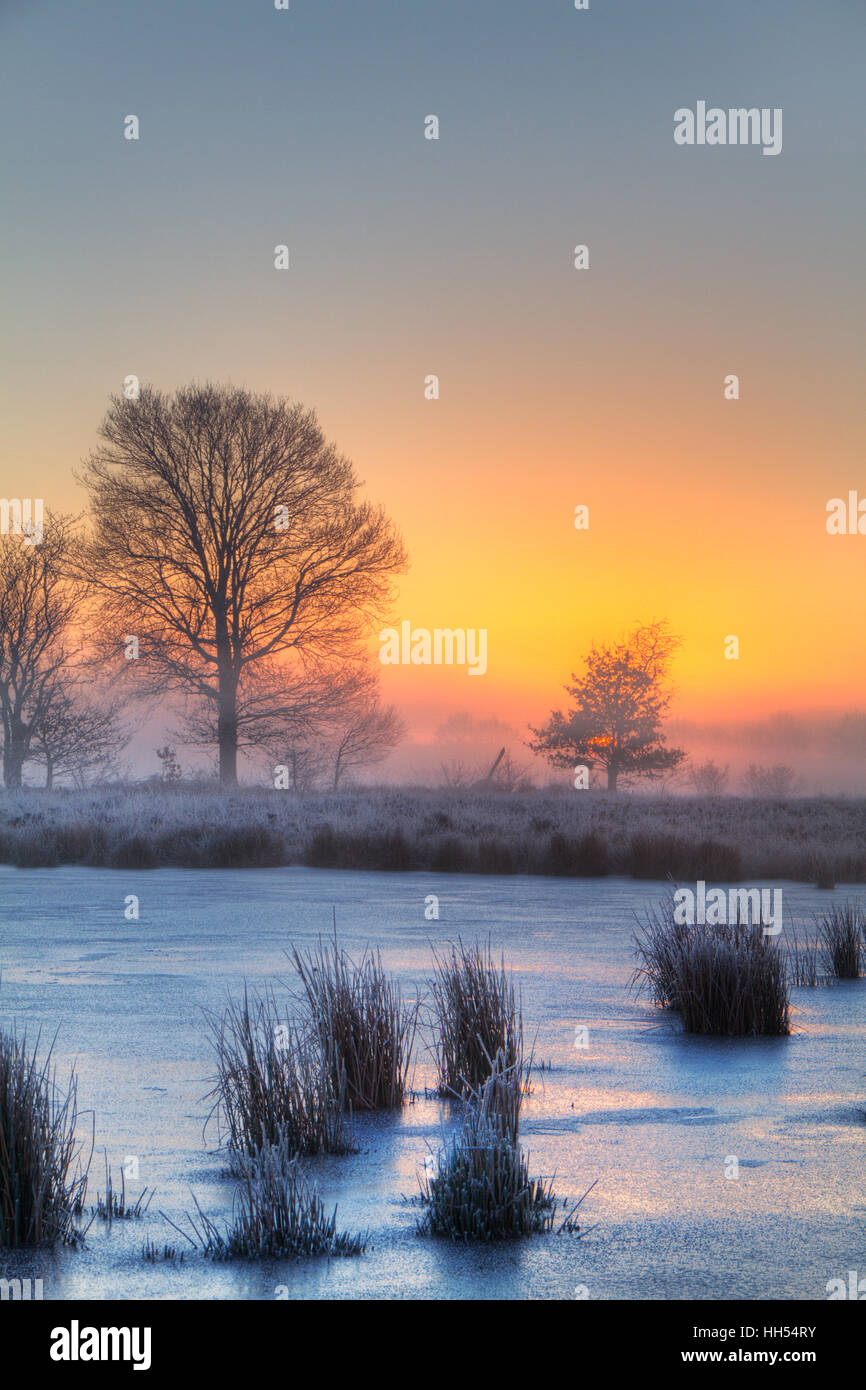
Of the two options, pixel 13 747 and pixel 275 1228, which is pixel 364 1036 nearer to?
pixel 275 1228

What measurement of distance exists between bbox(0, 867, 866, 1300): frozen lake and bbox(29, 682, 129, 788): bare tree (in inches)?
1102

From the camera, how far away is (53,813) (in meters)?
28.3

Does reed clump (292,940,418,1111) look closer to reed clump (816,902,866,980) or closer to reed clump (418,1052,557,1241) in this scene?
reed clump (418,1052,557,1241)

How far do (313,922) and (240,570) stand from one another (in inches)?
852

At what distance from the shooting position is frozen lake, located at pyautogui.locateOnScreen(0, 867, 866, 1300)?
4.88 meters

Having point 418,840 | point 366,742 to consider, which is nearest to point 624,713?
point 366,742

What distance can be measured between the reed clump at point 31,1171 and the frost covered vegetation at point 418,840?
62.6 feet

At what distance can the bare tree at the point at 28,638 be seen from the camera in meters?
41.1

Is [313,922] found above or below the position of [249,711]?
below

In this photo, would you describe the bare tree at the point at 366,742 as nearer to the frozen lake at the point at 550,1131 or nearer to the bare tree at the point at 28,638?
the bare tree at the point at 28,638

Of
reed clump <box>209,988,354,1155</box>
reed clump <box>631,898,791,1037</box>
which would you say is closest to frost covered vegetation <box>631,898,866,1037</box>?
reed clump <box>631,898,791,1037</box>

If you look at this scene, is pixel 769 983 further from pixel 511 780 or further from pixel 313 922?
→ pixel 511 780

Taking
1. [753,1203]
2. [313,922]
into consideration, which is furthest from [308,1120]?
[313,922]

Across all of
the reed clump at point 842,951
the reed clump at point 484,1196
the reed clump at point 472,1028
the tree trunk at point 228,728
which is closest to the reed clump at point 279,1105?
the reed clump at point 484,1196
